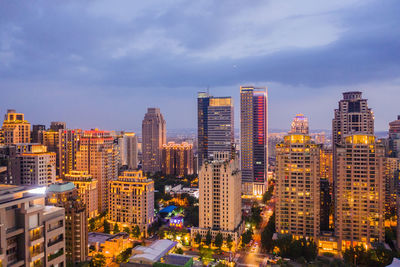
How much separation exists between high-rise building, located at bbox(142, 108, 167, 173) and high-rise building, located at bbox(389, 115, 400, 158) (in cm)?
6290

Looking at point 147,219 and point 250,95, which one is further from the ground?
point 250,95

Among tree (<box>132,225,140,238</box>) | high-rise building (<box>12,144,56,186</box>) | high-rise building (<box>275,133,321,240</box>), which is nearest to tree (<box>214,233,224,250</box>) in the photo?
high-rise building (<box>275,133,321,240</box>)

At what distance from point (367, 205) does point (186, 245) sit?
73.0ft

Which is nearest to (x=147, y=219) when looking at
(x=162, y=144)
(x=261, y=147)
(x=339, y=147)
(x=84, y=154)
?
(x=84, y=154)

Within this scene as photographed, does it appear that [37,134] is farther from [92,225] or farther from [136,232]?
[136,232]

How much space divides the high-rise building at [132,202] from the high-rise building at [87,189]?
451 cm

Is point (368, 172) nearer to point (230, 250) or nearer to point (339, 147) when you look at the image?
point (339, 147)

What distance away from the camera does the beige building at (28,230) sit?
1295 cm

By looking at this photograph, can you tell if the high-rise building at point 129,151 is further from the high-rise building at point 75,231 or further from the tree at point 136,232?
the high-rise building at point 75,231

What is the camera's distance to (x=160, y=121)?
107m

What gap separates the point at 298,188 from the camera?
1606 inches

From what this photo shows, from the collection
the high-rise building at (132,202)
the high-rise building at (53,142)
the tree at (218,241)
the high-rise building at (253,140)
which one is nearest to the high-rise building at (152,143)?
the high-rise building at (253,140)

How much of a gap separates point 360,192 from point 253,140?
41.0 metres

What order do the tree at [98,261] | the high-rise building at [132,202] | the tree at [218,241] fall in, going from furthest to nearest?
the high-rise building at [132,202] → the tree at [218,241] → the tree at [98,261]
